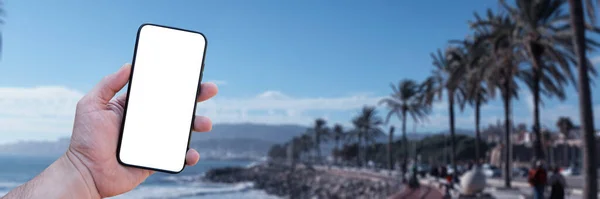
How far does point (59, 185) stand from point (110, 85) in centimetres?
29

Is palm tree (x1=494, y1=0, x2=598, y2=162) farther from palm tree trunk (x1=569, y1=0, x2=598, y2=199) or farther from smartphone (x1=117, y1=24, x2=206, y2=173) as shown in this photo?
smartphone (x1=117, y1=24, x2=206, y2=173)

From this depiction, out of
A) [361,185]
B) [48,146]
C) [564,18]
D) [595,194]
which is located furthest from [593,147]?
[48,146]

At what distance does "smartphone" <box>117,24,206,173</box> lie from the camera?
1.60 metres

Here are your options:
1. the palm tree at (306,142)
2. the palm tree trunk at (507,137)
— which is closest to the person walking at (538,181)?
the palm tree trunk at (507,137)

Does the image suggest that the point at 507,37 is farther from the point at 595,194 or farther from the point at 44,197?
the point at 44,197

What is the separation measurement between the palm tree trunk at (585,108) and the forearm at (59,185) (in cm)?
1114

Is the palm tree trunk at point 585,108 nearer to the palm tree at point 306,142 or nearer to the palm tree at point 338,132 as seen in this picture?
the palm tree at point 338,132

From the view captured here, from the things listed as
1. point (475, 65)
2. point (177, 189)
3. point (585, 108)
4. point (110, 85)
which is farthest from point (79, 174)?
point (177, 189)

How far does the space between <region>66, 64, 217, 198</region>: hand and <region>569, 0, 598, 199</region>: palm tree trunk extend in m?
11.0

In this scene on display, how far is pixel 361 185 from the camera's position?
5038cm

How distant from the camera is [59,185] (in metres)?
1.46

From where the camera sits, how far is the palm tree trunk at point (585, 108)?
1109cm

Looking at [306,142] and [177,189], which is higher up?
[306,142]

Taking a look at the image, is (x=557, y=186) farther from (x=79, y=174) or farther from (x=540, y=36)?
(x=79, y=174)
